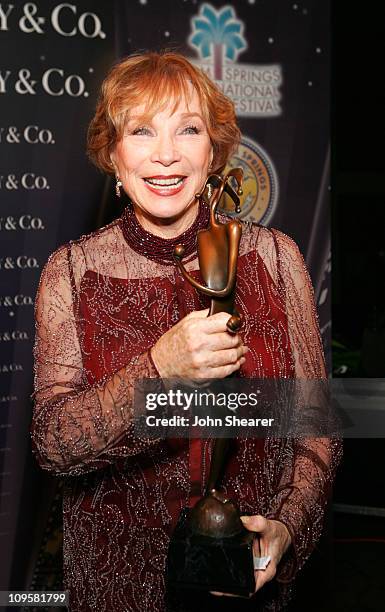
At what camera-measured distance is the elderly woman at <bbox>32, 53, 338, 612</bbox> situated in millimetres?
1153

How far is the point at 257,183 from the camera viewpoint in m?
1.96

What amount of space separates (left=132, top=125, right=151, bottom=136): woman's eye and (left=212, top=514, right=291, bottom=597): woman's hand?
0.56m

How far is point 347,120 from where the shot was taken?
7.84 ft

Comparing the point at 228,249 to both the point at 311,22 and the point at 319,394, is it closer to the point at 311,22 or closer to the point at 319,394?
the point at 319,394

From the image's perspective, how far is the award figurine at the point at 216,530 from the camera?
953mm

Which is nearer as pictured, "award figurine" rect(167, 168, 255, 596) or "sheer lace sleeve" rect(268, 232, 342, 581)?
"award figurine" rect(167, 168, 255, 596)

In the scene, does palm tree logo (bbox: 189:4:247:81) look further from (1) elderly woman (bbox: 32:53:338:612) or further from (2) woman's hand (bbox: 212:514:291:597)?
(2) woman's hand (bbox: 212:514:291:597)

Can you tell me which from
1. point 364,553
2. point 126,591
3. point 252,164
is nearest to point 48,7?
point 252,164

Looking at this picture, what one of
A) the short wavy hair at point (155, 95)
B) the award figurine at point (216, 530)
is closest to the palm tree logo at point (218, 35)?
the short wavy hair at point (155, 95)

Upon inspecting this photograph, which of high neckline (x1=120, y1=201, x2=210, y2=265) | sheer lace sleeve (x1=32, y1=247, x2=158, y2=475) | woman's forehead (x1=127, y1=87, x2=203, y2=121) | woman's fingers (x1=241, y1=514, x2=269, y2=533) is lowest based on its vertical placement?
woman's fingers (x1=241, y1=514, x2=269, y2=533)

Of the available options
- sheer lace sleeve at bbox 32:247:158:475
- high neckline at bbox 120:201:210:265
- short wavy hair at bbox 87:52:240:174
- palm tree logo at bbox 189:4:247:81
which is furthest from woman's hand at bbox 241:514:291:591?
palm tree logo at bbox 189:4:247:81

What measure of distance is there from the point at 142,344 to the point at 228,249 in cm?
30

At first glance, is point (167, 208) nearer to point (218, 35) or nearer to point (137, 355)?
point (137, 355)

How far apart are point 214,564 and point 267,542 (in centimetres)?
10
